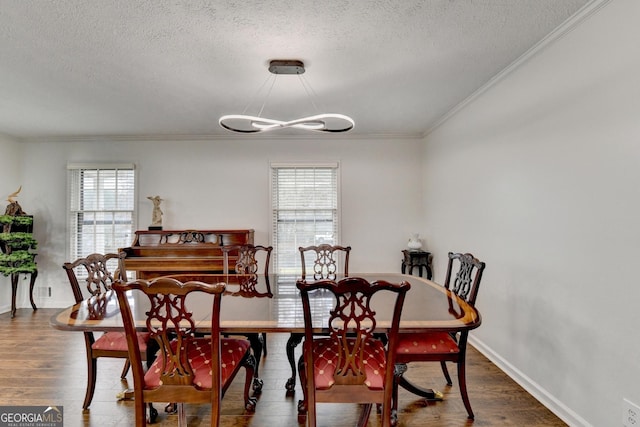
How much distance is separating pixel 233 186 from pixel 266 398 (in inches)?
116

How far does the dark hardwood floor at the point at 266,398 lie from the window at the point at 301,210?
1.71 metres

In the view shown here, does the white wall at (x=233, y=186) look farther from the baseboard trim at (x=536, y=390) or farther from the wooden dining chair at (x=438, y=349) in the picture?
the wooden dining chair at (x=438, y=349)

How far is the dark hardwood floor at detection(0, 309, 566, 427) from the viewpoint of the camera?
1970 mm

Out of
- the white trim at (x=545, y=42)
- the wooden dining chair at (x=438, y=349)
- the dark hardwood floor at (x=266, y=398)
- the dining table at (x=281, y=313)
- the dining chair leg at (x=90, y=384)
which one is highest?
the white trim at (x=545, y=42)

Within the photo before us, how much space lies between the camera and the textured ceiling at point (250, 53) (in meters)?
1.80

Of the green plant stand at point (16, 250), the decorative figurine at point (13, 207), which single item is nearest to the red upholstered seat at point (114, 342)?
the green plant stand at point (16, 250)

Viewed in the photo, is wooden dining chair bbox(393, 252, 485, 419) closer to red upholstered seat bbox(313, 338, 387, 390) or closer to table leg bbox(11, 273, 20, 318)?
red upholstered seat bbox(313, 338, 387, 390)

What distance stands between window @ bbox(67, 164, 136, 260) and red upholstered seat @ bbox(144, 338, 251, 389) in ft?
10.9

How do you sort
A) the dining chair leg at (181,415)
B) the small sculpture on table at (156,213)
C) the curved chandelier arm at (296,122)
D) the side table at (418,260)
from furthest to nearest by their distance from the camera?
the small sculpture on table at (156,213) < the side table at (418,260) < the curved chandelier arm at (296,122) < the dining chair leg at (181,415)

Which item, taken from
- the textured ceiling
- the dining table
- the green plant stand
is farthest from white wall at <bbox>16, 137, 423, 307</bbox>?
the dining table

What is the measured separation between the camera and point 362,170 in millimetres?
4465

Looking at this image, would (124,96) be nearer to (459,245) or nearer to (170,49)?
(170,49)

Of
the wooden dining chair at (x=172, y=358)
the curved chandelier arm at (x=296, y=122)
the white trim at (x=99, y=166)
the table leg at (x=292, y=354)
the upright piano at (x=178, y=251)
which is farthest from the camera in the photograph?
the white trim at (x=99, y=166)

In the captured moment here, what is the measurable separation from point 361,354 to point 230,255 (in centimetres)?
277
